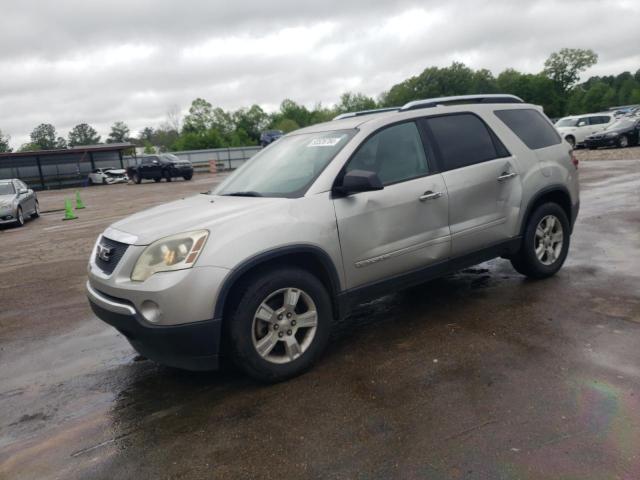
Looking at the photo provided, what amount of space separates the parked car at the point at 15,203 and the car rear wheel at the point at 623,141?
25.8 m

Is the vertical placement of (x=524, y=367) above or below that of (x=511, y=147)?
below

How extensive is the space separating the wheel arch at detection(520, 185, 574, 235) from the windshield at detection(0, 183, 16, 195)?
15805 mm

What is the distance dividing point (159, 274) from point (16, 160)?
46.1 meters

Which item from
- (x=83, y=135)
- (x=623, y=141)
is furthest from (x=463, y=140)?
(x=83, y=135)

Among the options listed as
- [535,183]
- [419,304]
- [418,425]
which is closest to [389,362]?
[418,425]

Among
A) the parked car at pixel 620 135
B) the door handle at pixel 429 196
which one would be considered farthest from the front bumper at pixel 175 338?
the parked car at pixel 620 135

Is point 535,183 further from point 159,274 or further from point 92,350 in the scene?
point 92,350

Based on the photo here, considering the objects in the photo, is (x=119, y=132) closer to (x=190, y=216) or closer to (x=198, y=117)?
(x=198, y=117)

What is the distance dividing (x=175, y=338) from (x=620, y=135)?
27.6m

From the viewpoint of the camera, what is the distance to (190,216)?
3.75 meters

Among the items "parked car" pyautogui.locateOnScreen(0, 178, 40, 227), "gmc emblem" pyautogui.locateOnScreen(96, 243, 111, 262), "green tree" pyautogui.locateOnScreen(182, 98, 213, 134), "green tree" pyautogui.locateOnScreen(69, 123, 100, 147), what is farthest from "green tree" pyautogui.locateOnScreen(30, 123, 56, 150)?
"gmc emblem" pyautogui.locateOnScreen(96, 243, 111, 262)

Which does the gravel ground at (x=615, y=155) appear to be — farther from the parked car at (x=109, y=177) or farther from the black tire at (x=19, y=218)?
the parked car at (x=109, y=177)

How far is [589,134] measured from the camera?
92.5 ft

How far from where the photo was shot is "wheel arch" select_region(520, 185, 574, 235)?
5.09 meters
